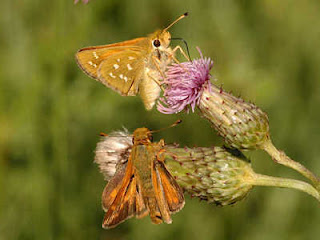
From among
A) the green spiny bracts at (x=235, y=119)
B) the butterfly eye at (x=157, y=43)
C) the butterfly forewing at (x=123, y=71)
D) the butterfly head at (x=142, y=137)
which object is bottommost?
the butterfly head at (x=142, y=137)

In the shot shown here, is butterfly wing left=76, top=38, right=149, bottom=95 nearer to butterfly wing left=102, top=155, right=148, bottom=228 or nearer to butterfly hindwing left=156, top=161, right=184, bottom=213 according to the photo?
butterfly wing left=102, top=155, right=148, bottom=228

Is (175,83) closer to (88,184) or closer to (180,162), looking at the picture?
(180,162)

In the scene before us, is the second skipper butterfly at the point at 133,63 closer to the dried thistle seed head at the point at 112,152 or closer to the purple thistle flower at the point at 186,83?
the purple thistle flower at the point at 186,83

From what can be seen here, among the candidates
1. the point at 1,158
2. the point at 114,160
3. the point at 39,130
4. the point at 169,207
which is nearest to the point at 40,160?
the point at 39,130

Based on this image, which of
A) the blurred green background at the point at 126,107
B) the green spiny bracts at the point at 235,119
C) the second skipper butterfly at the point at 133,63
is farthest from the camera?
the blurred green background at the point at 126,107

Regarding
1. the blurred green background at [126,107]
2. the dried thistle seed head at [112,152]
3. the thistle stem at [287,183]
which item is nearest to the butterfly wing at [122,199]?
the dried thistle seed head at [112,152]

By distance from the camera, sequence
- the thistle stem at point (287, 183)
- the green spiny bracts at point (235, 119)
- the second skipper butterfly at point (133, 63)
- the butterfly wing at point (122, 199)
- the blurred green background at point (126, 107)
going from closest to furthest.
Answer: the thistle stem at point (287, 183), the butterfly wing at point (122, 199), the green spiny bracts at point (235, 119), the second skipper butterfly at point (133, 63), the blurred green background at point (126, 107)
